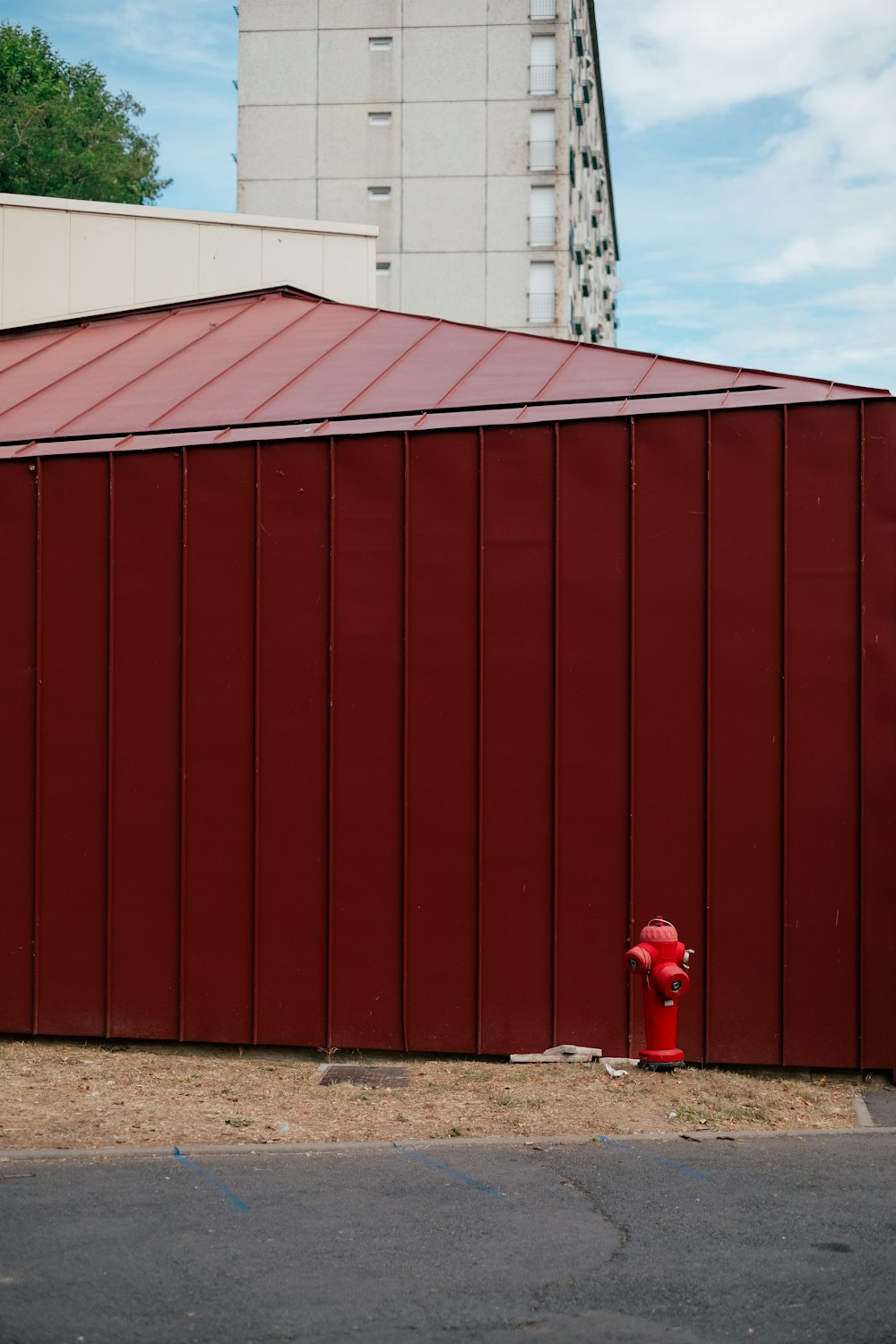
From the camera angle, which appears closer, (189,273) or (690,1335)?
(690,1335)

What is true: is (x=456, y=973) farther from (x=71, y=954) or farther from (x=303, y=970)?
(x=71, y=954)

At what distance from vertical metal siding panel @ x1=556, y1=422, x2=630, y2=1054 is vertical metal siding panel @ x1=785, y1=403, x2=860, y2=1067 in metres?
1.13

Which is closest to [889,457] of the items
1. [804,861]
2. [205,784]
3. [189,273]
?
[804,861]

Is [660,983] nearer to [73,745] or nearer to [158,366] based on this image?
[73,745]

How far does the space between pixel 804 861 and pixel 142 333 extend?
9313 mm

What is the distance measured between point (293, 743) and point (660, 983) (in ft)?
10.4

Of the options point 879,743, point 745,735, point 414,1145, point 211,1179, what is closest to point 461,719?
point 745,735

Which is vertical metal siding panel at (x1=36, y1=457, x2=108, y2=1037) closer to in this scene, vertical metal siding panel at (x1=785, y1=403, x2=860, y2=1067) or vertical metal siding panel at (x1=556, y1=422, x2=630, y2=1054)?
vertical metal siding panel at (x1=556, y1=422, x2=630, y2=1054)

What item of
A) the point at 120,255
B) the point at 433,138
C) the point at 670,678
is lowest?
the point at 670,678

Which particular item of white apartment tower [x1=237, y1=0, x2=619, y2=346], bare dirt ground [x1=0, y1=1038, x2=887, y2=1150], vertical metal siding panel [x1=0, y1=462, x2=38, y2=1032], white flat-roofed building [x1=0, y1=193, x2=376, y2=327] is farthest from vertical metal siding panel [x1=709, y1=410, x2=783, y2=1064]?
white apartment tower [x1=237, y1=0, x2=619, y2=346]

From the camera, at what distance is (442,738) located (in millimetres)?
9852

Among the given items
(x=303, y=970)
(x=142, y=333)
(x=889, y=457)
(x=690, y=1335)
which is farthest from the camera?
(x=142, y=333)

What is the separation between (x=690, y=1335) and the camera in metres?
5.07

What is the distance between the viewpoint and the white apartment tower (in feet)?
145
